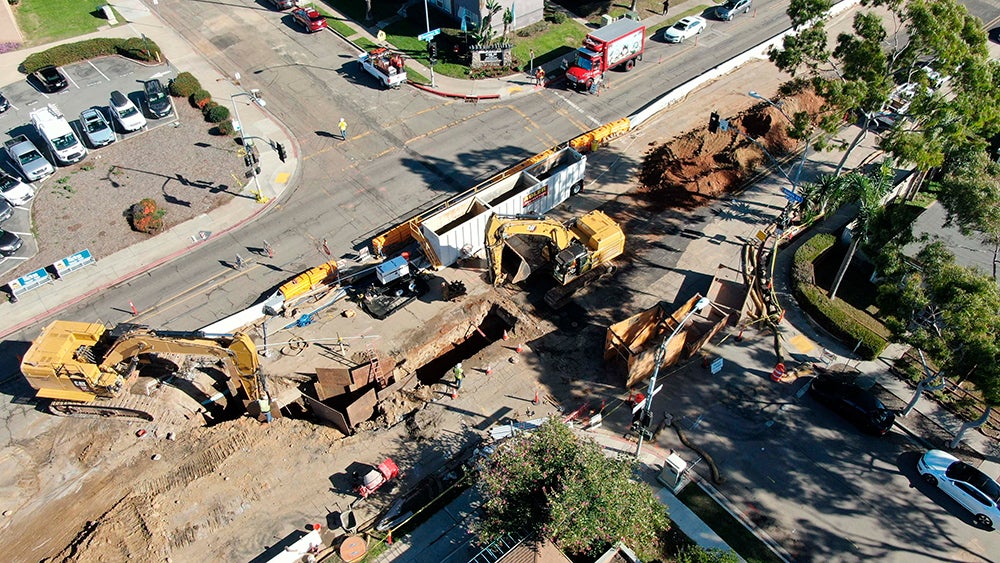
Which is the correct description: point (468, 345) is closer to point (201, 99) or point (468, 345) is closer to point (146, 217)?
point (146, 217)

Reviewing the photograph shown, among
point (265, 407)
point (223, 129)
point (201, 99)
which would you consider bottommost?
point (265, 407)

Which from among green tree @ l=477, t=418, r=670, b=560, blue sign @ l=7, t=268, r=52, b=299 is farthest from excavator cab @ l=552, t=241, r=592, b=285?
blue sign @ l=7, t=268, r=52, b=299

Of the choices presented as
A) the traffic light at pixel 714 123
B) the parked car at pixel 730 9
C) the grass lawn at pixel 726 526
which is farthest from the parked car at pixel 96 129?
the parked car at pixel 730 9

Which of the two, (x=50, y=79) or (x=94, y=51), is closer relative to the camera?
(x=50, y=79)

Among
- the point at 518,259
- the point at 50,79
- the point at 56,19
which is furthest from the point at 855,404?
the point at 56,19

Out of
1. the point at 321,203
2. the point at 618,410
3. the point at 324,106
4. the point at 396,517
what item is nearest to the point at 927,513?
the point at 618,410

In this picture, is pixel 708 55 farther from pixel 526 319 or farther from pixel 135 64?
pixel 135 64
